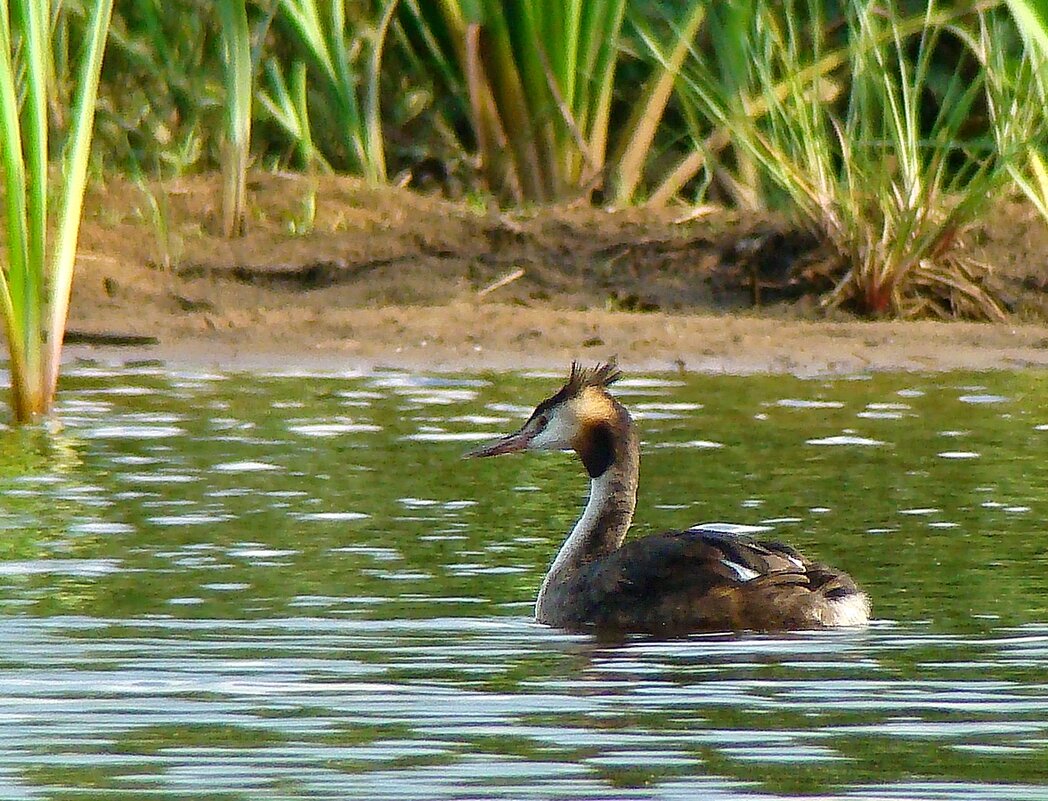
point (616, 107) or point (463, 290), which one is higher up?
point (616, 107)

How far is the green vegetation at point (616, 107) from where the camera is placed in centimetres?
1262

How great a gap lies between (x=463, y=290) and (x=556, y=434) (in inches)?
259

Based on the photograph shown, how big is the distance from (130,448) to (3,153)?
132cm

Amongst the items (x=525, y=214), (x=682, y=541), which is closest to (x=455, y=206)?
(x=525, y=214)

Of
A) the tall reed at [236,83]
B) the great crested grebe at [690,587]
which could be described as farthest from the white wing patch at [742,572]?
the tall reed at [236,83]

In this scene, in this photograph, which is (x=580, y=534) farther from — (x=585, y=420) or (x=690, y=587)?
(x=690, y=587)

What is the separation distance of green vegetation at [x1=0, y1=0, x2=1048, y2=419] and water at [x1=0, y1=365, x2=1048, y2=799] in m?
1.49

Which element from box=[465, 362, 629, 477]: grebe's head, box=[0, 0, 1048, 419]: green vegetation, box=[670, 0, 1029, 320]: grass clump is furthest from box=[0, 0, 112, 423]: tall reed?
box=[670, 0, 1029, 320]: grass clump

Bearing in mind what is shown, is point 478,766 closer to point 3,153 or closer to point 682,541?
point 682,541

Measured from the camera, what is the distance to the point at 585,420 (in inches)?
307

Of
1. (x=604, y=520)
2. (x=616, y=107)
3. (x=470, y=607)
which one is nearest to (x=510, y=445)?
(x=604, y=520)

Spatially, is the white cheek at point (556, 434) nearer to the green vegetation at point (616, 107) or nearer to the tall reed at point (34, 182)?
the tall reed at point (34, 182)

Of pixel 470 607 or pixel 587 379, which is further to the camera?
pixel 587 379

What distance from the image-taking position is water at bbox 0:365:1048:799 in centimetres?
514
